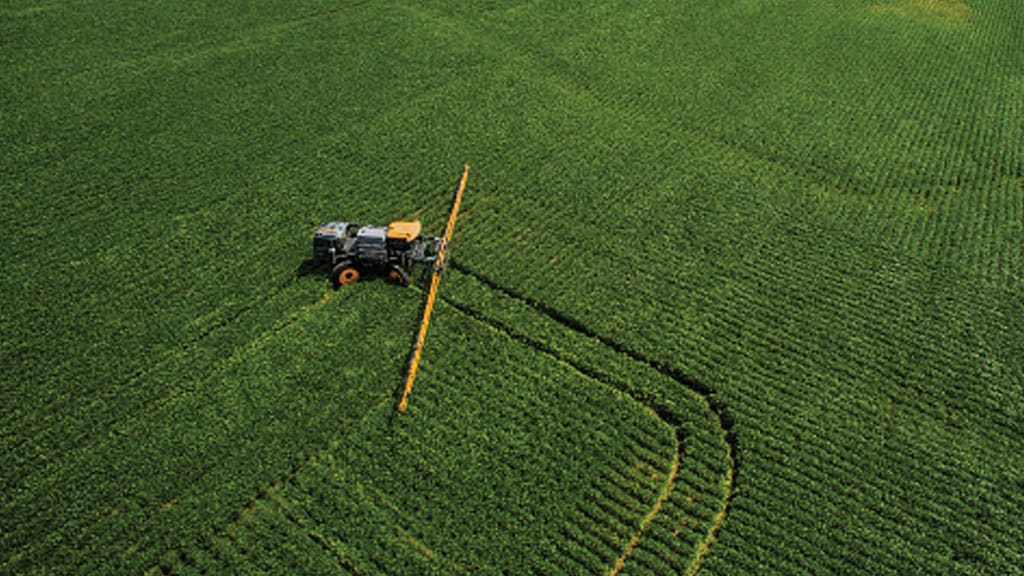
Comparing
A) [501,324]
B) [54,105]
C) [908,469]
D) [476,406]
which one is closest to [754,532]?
[908,469]

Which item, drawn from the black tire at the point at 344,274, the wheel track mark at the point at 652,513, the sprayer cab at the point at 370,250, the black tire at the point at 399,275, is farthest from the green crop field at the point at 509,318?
the sprayer cab at the point at 370,250

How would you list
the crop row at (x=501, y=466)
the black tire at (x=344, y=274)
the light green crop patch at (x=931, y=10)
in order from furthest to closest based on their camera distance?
the light green crop patch at (x=931, y=10) < the black tire at (x=344, y=274) < the crop row at (x=501, y=466)

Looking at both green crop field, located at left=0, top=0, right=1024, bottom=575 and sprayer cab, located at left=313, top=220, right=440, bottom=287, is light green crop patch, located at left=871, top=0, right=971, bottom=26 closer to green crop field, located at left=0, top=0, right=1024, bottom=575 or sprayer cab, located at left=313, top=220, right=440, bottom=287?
green crop field, located at left=0, top=0, right=1024, bottom=575

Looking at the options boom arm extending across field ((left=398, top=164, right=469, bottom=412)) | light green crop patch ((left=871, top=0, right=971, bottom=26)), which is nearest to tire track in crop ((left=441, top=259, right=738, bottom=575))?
boom arm extending across field ((left=398, top=164, right=469, bottom=412))

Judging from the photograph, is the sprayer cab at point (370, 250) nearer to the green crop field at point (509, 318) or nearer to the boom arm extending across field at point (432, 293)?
the boom arm extending across field at point (432, 293)

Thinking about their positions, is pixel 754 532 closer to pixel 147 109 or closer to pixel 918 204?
pixel 918 204
